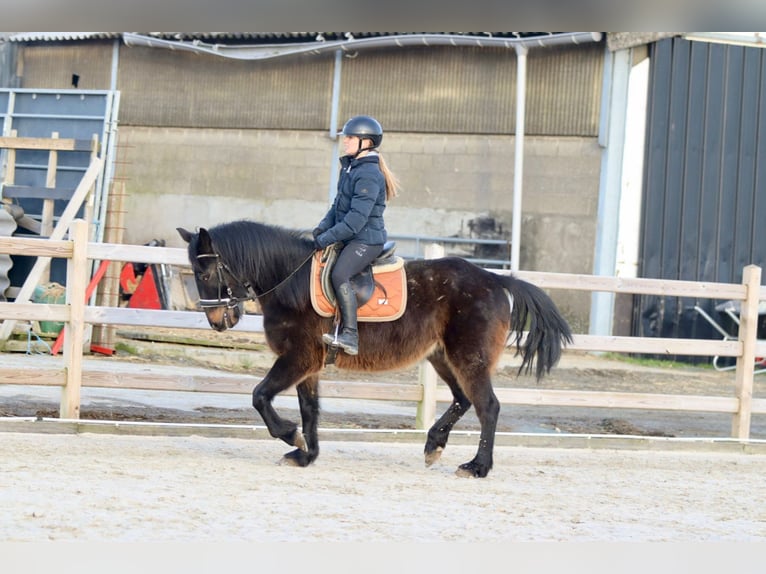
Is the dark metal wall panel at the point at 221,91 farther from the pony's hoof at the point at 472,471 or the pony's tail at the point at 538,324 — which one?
the pony's hoof at the point at 472,471

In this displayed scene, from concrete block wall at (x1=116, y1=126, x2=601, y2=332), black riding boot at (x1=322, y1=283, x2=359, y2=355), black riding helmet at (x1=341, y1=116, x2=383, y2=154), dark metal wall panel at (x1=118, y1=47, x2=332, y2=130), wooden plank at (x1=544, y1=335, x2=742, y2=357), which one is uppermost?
dark metal wall panel at (x1=118, y1=47, x2=332, y2=130)

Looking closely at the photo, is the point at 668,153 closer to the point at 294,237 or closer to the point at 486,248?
the point at 486,248

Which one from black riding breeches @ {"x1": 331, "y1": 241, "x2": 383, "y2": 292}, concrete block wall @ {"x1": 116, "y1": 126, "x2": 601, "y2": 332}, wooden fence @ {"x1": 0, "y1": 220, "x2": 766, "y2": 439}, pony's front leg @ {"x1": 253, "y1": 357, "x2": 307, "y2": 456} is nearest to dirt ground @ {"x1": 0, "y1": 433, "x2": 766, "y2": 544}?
pony's front leg @ {"x1": 253, "y1": 357, "x2": 307, "y2": 456}

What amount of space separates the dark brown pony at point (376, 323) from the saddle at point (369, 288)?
8cm

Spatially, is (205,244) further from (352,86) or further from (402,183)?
(352,86)

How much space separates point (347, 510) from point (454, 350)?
1.95 metres

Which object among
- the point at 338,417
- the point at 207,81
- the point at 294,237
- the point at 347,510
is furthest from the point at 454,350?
the point at 207,81

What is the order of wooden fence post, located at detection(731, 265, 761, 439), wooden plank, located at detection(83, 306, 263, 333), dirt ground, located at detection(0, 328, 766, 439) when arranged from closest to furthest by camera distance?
wooden plank, located at detection(83, 306, 263, 333)
wooden fence post, located at detection(731, 265, 761, 439)
dirt ground, located at detection(0, 328, 766, 439)

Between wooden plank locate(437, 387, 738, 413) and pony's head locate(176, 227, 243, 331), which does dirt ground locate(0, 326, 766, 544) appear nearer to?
wooden plank locate(437, 387, 738, 413)

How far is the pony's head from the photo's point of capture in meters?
6.14

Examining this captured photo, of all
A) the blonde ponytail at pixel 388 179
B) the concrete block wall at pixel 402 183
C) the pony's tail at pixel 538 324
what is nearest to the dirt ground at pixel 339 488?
the pony's tail at pixel 538 324

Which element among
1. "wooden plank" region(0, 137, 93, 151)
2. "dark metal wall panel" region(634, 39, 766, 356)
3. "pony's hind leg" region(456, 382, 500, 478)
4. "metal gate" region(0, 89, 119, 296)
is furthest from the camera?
"dark metal wall panel" region(634, 39, 766, 356)

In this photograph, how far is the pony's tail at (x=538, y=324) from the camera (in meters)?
6.68

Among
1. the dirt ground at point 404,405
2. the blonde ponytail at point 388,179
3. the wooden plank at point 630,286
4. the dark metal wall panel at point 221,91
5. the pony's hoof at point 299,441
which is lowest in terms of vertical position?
the dirt ground at point 404,405
